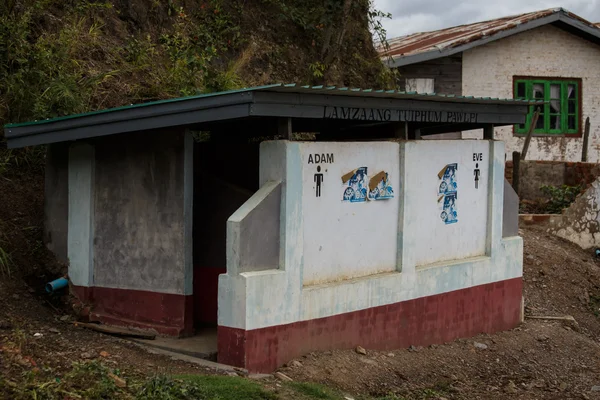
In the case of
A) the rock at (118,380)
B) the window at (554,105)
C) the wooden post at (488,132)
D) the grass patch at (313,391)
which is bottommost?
the grass patch at (313,391)

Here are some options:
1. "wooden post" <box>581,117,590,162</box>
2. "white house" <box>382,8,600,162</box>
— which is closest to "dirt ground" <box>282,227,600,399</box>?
"wooden post" <box>581,117,590,162</box>

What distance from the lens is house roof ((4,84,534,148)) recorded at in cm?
781

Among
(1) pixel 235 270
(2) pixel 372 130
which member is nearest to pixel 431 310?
(2) pixel 372 130

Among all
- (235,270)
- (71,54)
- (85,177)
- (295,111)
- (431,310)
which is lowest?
(431,310)

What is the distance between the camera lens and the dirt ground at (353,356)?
7910 mm

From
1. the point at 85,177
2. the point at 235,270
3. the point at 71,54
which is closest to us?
the point at 235,270

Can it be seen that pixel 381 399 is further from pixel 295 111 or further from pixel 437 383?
pixel 295 111

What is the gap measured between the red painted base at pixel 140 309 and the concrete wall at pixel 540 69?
13.2 metres

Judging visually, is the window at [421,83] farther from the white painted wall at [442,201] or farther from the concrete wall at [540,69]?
the white painted wall at [442,201]

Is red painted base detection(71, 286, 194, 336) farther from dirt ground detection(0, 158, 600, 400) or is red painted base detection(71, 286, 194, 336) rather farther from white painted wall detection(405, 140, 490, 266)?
white painted wall detection(405, 140, 490, 266)

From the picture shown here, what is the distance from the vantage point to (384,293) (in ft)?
31.0

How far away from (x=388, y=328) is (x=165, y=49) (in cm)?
712

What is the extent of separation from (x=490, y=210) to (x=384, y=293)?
2445 millimetres

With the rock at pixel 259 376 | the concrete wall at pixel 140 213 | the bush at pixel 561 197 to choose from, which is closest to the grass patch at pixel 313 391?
the rock at pixel 259 376
